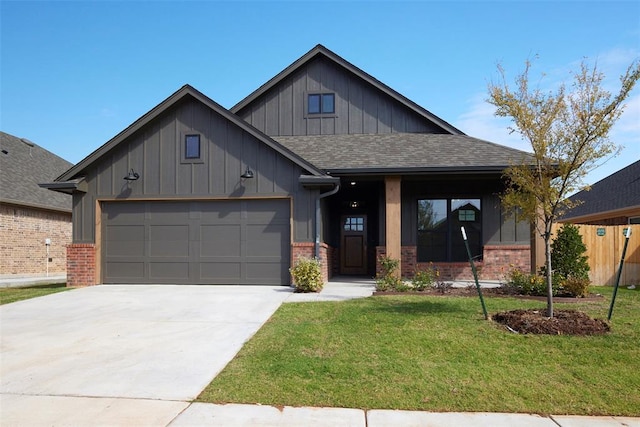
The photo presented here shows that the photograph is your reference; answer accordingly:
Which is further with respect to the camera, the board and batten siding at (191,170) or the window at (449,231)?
the window at (449,231)

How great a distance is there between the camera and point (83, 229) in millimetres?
12453

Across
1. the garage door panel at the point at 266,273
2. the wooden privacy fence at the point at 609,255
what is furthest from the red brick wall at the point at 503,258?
the garage door panel at the point at 266,273

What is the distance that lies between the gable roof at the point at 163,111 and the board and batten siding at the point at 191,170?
0.19 m

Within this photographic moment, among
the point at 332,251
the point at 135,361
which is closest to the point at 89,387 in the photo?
the point at 135,361

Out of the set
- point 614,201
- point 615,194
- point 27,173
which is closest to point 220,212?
point 27,173

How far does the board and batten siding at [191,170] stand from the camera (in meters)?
12.0

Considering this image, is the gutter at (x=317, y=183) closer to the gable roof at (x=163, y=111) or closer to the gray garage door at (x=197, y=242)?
the gable roof at (x=163, y=111)

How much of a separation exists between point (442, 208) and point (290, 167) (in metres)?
5.17

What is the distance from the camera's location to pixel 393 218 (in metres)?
12.5

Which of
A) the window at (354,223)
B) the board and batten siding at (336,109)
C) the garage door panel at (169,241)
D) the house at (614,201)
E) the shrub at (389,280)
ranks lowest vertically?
the shrub at (389,280)

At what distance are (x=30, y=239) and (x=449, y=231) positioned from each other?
17.0 metres

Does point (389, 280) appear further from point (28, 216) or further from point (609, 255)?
point (28, 216)

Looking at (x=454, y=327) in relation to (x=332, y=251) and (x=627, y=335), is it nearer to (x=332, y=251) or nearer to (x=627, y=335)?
(x=627, y=335)

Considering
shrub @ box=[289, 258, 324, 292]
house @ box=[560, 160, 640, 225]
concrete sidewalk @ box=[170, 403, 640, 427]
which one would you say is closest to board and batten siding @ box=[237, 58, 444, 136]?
shrub @ box=[289, 258, 324, 292]
